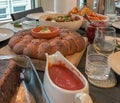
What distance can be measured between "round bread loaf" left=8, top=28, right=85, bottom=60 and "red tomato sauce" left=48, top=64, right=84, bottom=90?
152mm

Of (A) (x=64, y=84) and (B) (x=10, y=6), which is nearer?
(A) (x=64, y=84)

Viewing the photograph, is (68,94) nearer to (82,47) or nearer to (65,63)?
(65,63)

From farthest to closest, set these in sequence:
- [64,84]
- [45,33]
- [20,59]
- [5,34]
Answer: [5,34] < [45,33] < [20,59] < [64,84]

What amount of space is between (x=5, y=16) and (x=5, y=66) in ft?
6.89

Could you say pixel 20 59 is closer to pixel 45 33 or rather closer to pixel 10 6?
pixel 45 33

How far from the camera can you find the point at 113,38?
34.8 inches

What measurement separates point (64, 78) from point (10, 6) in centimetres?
236

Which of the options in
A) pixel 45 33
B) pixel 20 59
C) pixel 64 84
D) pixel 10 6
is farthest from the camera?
pixel 10 6

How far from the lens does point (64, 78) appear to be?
0.53 metres

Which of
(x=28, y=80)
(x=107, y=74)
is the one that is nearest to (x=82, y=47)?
(x=107, y=74)

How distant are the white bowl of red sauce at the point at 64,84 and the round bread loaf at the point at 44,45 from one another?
139 mm

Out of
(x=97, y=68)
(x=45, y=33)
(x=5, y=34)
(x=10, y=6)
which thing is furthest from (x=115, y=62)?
(x=10, y=6)

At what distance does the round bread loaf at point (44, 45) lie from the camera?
74 cm

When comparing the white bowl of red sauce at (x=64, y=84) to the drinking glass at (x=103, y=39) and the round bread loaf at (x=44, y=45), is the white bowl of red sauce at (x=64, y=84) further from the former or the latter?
the drinking glass at (x=103, y=39)
